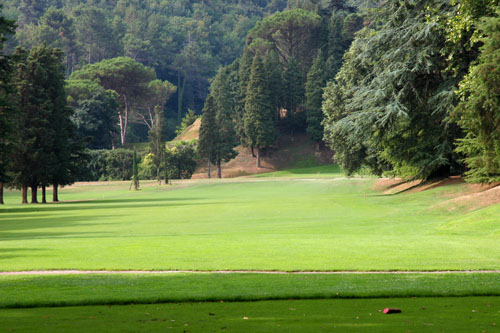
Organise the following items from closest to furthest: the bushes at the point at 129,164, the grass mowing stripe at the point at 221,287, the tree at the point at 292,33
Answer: the grass mowing stripe at the point at 221,287 → the bushes at the point at 129,164 → the tree at the point at 292,33

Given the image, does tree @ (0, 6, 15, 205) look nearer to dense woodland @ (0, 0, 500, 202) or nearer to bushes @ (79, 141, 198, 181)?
dense woodland @ (0, 0, 500, 202)

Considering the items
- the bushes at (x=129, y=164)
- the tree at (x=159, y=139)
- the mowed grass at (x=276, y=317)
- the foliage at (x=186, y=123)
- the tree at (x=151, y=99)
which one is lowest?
the mowed grass at (x=276, y=317)

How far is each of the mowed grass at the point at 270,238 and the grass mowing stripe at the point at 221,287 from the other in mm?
1594

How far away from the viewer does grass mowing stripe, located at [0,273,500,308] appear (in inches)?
440

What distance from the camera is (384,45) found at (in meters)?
44.1

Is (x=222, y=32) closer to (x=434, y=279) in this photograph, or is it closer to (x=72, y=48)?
(x=72, y=48)

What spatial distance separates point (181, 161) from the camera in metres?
103

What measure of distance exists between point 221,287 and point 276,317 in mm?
3007

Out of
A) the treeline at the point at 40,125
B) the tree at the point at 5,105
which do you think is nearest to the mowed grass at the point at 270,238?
the tree at the point at 5,105

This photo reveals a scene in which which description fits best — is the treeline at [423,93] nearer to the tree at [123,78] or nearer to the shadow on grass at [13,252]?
the shadow on grass at [13,252]

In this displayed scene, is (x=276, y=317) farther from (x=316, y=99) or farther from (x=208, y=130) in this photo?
(x=316, y=99)

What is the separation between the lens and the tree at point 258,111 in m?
105

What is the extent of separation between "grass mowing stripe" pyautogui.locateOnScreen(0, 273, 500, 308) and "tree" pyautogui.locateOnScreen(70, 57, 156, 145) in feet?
353

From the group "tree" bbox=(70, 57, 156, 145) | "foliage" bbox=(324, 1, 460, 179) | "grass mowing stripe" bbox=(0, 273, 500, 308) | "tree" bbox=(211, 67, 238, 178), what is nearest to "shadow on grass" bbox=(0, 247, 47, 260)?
"grass mowing stripe" bbox=(0, 273, 500, 308)
